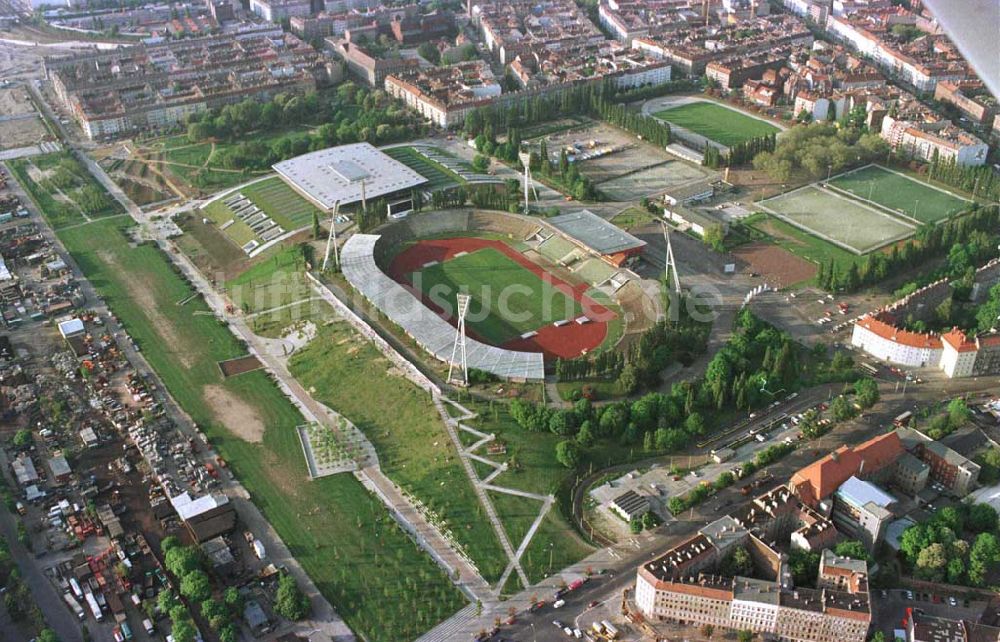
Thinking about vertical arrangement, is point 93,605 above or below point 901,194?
below

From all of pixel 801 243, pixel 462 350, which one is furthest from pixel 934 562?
pixel 801 243

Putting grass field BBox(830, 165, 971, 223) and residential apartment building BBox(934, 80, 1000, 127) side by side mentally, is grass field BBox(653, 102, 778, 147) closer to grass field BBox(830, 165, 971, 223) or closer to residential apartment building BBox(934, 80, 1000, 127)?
grass field BBox(830, 165, 971, 223)

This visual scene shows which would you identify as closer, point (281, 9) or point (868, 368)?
point (868, 368)

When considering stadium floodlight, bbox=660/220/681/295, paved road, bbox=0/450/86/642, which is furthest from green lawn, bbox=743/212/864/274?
paved road, bbox=0/450/86/642

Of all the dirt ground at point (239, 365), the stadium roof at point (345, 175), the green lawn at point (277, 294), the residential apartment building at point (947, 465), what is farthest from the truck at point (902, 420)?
the stadium roof at point (345, 175)

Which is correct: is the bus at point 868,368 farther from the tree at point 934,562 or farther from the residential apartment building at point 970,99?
the residential apartment building at point 970,99

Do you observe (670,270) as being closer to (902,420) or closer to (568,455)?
(902,420)

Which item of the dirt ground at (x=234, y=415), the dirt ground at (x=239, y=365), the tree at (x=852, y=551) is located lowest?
the dirt ground at (x=234, y=415)
